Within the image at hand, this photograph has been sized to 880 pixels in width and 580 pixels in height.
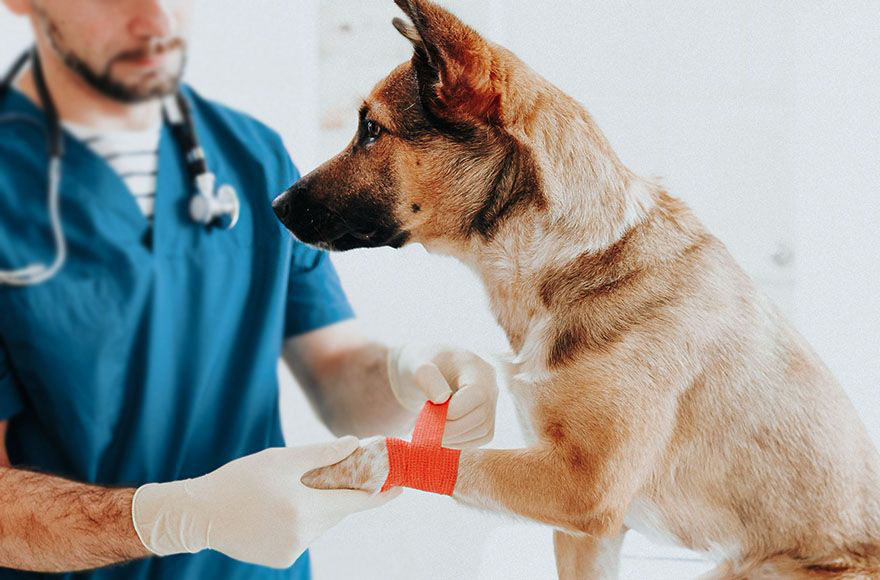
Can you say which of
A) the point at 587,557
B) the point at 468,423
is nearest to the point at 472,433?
the point at 468,423

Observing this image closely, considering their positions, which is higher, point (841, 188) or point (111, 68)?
point (111, 68)

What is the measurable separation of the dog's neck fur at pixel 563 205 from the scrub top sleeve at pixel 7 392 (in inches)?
25.0

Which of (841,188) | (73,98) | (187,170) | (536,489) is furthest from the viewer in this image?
(841,188)

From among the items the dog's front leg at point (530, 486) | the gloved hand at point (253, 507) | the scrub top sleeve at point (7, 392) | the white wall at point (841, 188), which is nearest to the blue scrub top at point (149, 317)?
the scrub top sleeve at point (7, 392)

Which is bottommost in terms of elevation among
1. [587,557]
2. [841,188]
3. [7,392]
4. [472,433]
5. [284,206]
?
[587,557]

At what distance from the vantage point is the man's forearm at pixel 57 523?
917 mm

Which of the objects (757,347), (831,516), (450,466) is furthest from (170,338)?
(831,516)

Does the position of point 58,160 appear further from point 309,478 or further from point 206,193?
point 309,478

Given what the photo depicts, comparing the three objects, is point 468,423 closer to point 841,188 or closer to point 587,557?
point 587,557

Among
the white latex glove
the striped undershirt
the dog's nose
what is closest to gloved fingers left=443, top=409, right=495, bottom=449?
A: the white latex glove

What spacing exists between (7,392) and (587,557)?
31.3 inches

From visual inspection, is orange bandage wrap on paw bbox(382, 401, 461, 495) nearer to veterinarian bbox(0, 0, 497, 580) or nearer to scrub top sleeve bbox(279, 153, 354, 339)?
veterinarian bbox(0, 0, 497, 580)

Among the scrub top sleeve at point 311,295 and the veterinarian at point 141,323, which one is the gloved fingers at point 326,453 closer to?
the veterinarian at point 141,323

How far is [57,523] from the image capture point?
92 cm
